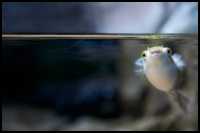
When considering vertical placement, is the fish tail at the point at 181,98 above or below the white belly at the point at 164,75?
below

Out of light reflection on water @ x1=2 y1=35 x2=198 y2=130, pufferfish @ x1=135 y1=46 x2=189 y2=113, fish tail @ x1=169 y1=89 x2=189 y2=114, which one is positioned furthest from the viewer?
light reflection on water @ x1=2 y1=35 x2=198 y2=130

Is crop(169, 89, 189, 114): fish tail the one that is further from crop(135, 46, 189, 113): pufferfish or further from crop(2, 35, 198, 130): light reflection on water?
crop(2, 35, 198, 130): light reflection on water

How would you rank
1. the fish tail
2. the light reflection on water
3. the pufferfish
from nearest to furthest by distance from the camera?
the pufferfish, the fish tail, the light reflection on water

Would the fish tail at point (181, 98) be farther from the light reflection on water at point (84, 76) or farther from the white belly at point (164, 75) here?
the light reflection on water at point (84, 76)

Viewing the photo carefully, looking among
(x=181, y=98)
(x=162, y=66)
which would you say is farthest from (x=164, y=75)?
(x=181, y=98)

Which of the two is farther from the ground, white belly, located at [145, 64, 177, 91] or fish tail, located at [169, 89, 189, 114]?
white belly, located at [145, 64, 177, 91]

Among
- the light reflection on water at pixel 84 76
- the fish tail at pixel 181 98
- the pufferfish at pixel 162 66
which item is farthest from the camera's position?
the light reflection on water at pixel 84 76

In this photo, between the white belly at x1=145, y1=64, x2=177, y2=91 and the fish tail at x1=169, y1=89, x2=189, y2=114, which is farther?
the fish tail at x1=169, y1=89, x2=189, y2=114

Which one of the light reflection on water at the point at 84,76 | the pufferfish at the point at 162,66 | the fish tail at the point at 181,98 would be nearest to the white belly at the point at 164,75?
the pufferfish at the point at 162,66

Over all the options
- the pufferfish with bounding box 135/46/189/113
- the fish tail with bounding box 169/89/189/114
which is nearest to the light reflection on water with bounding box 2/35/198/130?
the fish tail with bounding box 169/89/189/114
